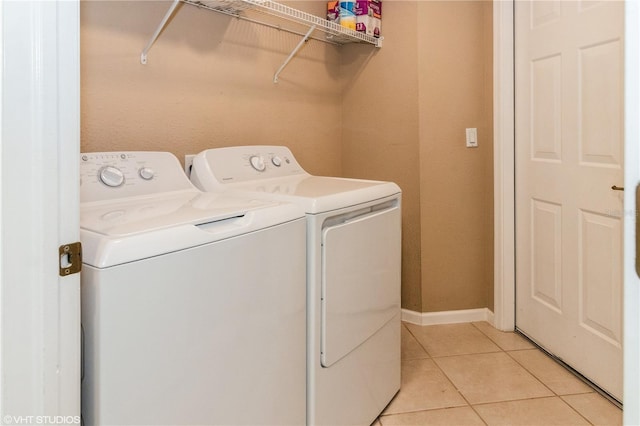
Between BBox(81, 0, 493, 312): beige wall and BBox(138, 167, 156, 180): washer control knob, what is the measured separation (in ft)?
1.65

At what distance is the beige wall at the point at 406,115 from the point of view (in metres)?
2.23

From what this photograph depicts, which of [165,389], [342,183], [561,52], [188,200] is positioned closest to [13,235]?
[165,389]

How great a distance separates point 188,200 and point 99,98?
1.88 feet

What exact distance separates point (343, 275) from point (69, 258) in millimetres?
921

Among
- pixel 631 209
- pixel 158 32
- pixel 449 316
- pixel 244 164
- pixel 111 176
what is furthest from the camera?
pixel 449 316

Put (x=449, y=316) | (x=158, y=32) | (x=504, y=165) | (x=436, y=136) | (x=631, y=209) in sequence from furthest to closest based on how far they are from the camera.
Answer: (x=449, y=316) < (x=436, y=136) < (x=504, y=165) < (x=158, y=32) < (x=631, y=209)

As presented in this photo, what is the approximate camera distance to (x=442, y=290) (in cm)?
270

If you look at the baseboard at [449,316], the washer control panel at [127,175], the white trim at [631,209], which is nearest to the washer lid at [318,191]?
the washer control panel at [127,175]

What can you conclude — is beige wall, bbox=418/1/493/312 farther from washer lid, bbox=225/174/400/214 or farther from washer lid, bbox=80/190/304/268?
washer lid, bbox=80/190/304/268

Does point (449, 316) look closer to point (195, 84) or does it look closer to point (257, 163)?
point (257, 163)

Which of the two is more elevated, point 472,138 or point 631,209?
point 472,138

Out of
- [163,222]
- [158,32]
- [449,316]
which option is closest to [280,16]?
[158,32]

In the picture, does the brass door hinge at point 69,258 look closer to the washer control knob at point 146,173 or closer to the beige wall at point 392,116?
the washer control knob at point 146,173

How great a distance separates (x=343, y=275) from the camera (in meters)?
1.54
